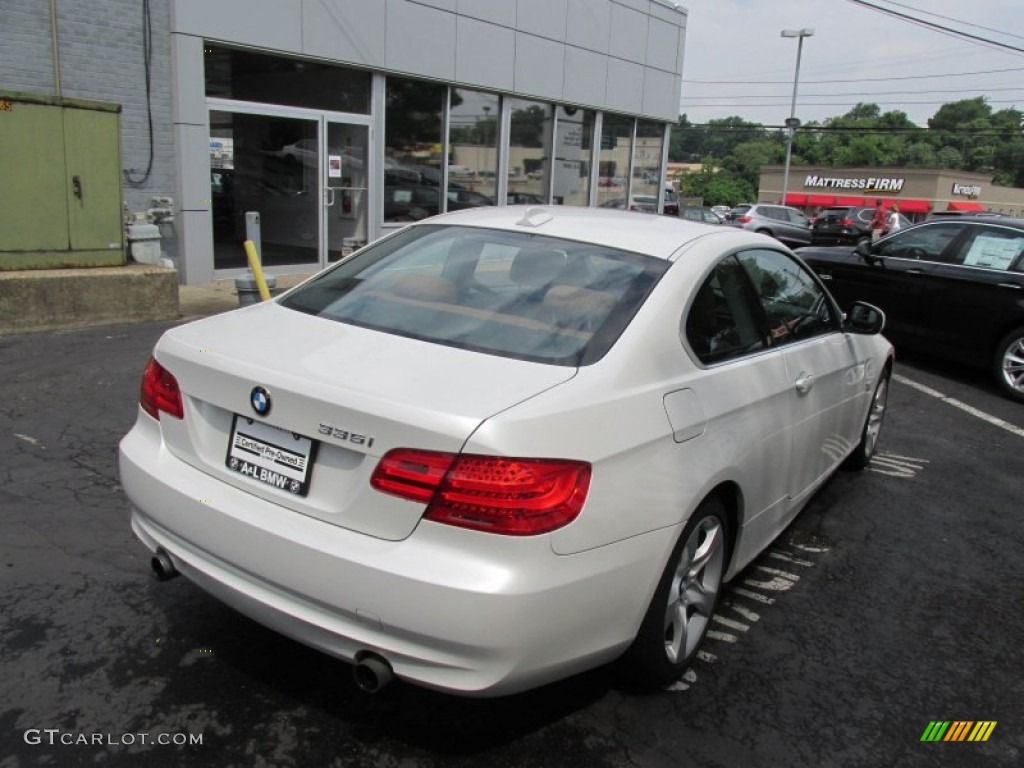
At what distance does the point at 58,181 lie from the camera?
26.1 feet

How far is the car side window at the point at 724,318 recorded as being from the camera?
3064mm

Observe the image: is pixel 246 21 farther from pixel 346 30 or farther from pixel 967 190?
pixel 967 190

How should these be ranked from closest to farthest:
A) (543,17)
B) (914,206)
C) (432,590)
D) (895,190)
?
1. (432,590)
2. (543,17)
3. (914,206)
4. (895,190)

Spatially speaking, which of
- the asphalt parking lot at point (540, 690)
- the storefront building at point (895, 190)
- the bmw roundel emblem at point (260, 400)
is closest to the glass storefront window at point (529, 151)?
the asphalt parking lot at point (540, 690)

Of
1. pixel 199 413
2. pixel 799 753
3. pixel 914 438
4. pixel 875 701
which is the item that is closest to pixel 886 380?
pixel 914 438

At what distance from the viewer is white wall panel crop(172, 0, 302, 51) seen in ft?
33.2

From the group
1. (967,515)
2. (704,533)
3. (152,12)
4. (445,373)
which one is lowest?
(967,515)

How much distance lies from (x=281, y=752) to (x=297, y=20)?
10757mm

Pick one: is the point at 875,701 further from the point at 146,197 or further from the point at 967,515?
the point at 146,197

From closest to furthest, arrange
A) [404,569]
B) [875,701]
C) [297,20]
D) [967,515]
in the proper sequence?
[404,569] → [875,701] → [967,515] → [297,20]

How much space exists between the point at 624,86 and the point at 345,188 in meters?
7.83

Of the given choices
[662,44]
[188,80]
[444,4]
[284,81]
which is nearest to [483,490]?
[188,80]

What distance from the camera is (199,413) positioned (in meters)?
2.75

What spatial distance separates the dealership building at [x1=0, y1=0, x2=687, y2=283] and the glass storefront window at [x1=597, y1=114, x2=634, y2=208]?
0.07 meters
